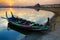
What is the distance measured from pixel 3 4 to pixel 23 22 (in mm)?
23215

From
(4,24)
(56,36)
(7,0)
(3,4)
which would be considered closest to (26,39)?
(56,36)

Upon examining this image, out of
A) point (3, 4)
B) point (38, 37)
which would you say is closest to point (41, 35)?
point (38, 37)

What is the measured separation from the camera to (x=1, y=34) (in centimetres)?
2236

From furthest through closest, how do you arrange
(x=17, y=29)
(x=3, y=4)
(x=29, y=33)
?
(x=3, y=4), (x=17, y=29), (x=29, y=33)

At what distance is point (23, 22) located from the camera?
78.6 feet

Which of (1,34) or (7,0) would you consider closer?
(1,34)

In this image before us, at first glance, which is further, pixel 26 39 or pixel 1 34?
pixel 1 34

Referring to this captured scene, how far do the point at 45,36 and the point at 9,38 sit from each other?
137 inches

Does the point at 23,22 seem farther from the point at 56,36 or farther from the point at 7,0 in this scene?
the point at 7,0

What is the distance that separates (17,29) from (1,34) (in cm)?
193

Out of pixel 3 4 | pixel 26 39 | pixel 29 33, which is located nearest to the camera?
pixel 26 39

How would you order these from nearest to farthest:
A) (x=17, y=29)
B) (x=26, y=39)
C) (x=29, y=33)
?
(x=26, y=39)
(x=29, y=33)
(x=17, y=29)

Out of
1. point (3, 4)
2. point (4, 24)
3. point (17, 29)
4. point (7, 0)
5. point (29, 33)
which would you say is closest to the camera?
point (29, 33)

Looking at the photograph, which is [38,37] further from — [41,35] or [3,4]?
[3,4]
